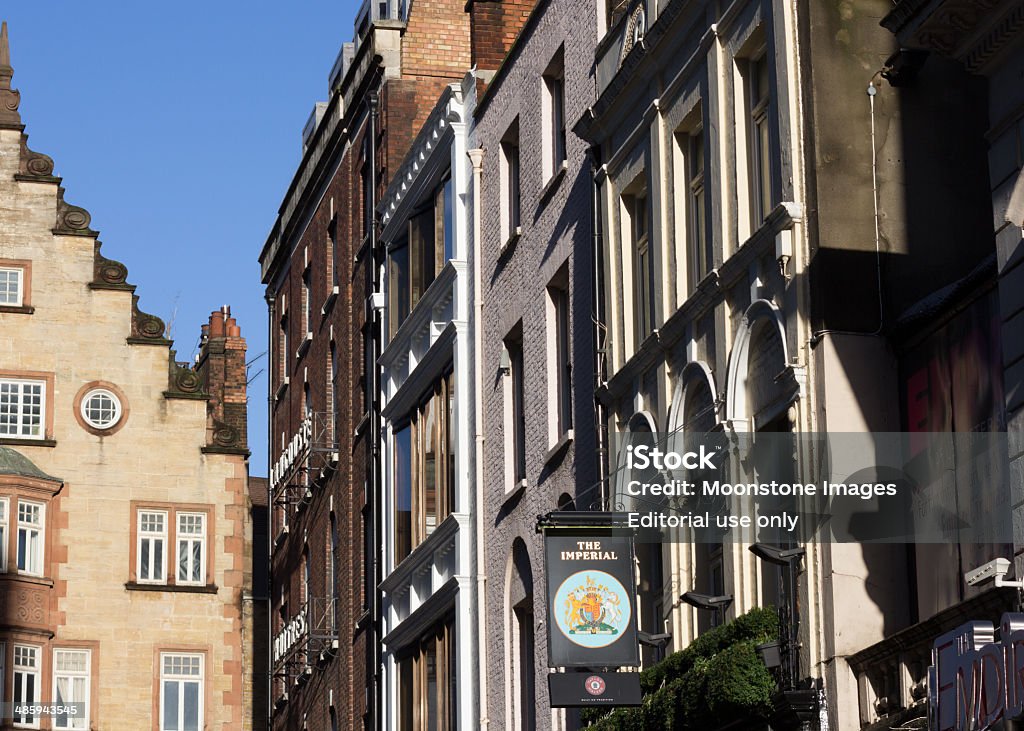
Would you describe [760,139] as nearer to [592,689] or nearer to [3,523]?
[592,689]

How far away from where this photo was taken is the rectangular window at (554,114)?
32.0 m

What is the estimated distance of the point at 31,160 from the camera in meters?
53.5

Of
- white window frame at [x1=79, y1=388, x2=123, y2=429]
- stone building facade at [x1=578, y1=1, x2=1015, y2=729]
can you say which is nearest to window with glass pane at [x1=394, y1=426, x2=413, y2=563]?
white window frame at [x1=79, y1=388, x2=123, y2=429]

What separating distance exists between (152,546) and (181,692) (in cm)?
360

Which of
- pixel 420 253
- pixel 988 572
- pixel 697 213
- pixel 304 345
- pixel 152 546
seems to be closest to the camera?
pixel 988 572

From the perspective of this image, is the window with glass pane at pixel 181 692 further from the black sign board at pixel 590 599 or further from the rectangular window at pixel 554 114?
the black sign board at pixel 590 599

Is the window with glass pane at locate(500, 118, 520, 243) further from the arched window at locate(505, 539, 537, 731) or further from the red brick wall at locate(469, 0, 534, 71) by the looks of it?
the arched window at locate(505, 539, 537, 731)

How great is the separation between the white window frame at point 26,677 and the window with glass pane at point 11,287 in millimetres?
8539

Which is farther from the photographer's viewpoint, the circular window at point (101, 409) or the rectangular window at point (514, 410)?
the circular window at point (101, 409)

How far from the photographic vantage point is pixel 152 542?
52250 millimetres

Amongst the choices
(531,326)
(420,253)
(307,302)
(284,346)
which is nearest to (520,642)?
(531,326)

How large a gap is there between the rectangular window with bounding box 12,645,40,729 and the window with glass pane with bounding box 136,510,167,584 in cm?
335

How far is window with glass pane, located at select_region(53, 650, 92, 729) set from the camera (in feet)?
164

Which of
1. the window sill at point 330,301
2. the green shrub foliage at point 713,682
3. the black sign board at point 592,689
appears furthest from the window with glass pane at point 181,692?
the black sign board at point 592,689
